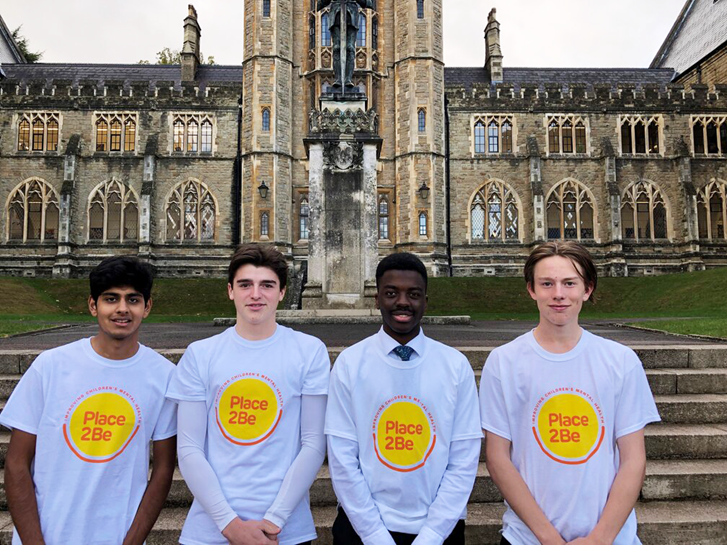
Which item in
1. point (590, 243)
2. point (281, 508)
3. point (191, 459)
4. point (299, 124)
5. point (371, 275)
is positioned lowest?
point (281, 508)

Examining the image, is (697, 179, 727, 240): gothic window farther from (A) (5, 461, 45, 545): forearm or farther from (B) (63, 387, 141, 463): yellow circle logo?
(A) (5, 461, 45, 545): forearm

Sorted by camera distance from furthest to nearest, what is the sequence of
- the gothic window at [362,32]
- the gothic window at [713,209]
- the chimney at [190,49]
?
the chimney at [190,49] → the gothic window at [713,209] → the gothic window at [362,32]

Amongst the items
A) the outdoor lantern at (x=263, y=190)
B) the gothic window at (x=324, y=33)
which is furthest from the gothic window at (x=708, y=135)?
the outdoor lantern at (x=263, y=190)

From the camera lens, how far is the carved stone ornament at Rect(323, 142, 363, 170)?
10.4m

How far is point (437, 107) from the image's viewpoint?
26141 millimetres

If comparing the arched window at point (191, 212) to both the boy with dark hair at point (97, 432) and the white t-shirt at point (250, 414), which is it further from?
the white t-shirt at point (250, 414)

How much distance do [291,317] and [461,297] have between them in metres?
10.7

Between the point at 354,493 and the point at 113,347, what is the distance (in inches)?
48.1

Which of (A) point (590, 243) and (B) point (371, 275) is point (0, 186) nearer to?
(B) point (371, 275)

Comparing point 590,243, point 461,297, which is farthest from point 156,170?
point 590,243

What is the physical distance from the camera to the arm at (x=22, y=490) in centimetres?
209

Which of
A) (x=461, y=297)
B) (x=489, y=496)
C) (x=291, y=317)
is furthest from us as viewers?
(x=461, y=297)

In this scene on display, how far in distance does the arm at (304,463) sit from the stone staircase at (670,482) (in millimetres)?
1086

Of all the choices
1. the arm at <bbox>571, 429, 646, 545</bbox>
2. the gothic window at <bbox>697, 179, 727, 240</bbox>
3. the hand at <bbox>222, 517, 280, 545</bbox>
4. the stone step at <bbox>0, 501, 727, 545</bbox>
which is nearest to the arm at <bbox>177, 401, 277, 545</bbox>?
the hand at <bbox>222, 517, 280, 545</bbox>
